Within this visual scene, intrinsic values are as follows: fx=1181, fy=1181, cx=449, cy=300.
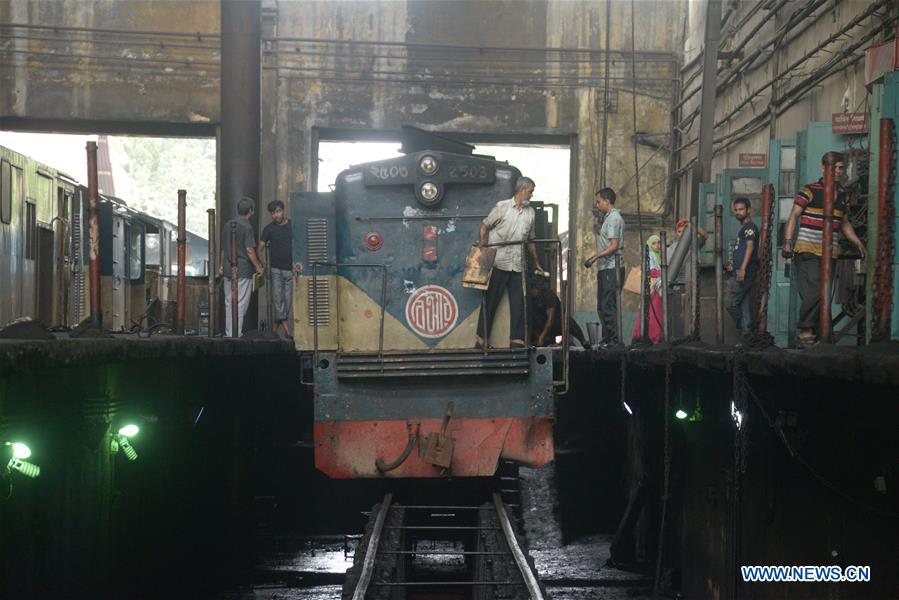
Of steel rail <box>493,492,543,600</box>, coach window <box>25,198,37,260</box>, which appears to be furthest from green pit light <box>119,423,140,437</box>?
coach window <box>25,198,37,260</box>

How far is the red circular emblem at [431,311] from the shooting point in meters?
10.7

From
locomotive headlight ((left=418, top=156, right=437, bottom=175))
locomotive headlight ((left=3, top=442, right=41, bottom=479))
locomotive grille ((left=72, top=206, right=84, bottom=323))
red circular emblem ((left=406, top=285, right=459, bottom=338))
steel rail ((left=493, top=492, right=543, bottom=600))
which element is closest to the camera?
locomotive headlight ((left=3, top=442, right=41, bottom=479))

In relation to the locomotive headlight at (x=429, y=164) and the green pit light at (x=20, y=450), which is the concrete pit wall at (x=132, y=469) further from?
the locomotive headlight at (x=429, y=164)

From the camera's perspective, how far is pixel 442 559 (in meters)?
11.7

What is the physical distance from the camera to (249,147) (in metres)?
16.5

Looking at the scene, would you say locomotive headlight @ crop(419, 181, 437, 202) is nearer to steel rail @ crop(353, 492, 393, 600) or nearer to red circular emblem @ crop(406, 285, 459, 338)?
red circular emblem @ crop(406, 285, 459, 338)

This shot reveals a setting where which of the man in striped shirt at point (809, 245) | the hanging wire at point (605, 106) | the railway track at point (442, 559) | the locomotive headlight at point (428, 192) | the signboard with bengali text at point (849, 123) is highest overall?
the hanging wire at point (605, 106)

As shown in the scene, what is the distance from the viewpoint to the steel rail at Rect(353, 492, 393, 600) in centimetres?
744

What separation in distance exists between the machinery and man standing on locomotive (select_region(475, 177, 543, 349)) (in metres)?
0.20

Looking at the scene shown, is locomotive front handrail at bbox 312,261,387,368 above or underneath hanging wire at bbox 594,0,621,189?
underneath

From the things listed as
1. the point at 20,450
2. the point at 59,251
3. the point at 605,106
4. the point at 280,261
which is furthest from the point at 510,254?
the point at 605,106

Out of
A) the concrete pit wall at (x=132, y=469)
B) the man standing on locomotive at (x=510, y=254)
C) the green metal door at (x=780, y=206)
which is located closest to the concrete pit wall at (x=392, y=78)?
the green metal door at (x=780, y=206)

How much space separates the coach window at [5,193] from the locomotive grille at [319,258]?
4.83m

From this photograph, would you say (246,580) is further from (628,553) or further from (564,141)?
(564,141)
